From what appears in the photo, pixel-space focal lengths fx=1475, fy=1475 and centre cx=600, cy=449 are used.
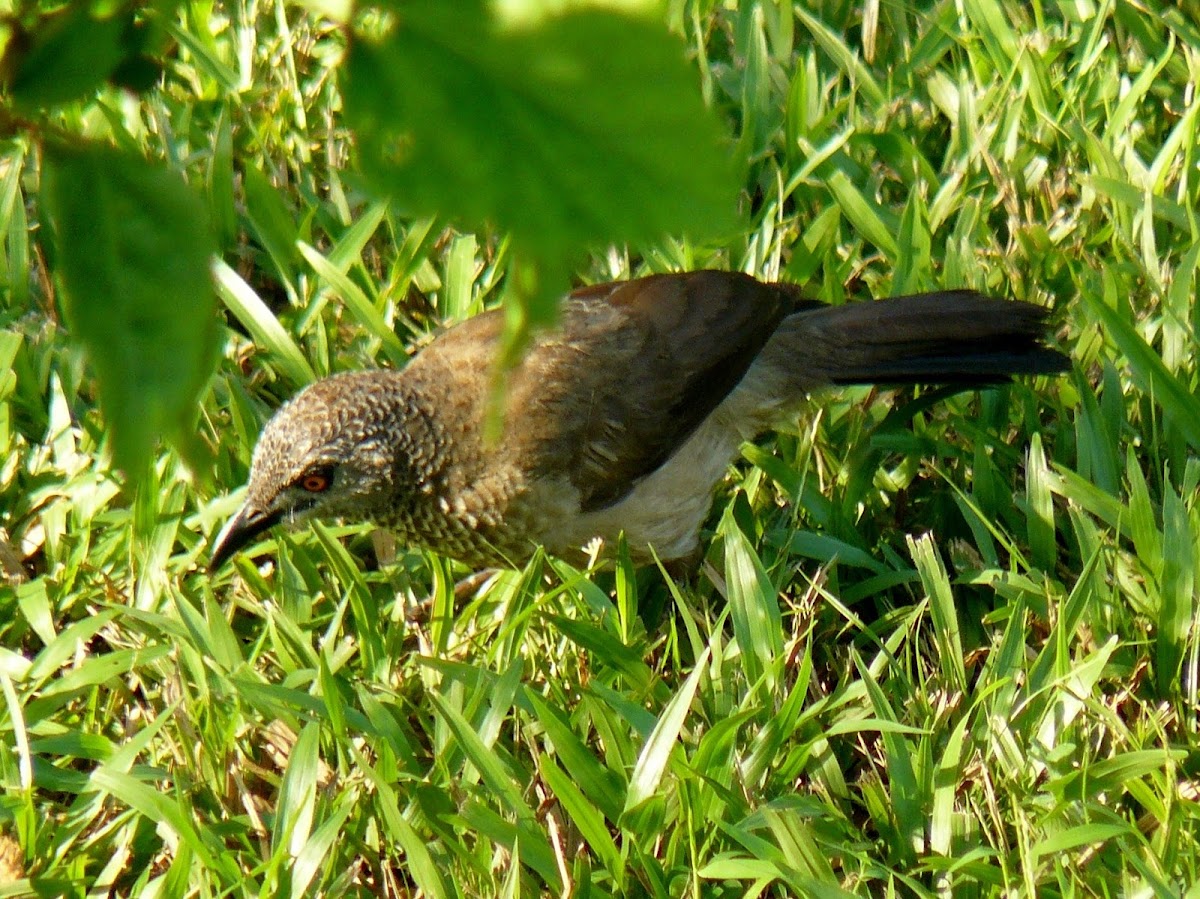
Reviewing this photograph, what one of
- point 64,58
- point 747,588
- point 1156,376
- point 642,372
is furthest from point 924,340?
point 64,58

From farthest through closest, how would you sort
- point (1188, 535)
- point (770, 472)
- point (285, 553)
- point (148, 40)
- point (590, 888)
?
point (770, 472)
point (285, 553)
point (1188, 535)
point (590, 888)
point (148, 40)

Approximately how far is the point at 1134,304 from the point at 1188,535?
1569mm

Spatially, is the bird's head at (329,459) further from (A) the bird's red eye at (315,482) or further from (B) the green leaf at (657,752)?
(B) the green leaf at (657,752)

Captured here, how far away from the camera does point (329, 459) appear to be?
466cm

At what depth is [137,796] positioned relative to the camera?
11.8ft

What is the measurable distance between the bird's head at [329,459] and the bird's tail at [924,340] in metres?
1.43

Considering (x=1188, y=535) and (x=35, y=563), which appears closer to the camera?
(x=1188, y=535)

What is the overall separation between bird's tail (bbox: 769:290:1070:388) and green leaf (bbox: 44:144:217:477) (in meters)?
4.29

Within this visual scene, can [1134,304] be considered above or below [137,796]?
above

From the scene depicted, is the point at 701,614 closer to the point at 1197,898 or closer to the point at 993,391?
the point at 993,391

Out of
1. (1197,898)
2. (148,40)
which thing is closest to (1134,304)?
(1197,898)

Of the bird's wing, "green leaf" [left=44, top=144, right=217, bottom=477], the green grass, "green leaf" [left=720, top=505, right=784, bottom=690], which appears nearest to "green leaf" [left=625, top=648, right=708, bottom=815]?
the green grass

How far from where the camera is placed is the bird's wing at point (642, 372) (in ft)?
16.2

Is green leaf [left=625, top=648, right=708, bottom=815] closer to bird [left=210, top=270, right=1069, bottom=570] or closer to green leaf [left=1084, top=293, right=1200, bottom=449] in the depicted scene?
bird [left=210, top=270, right=1069, bottom=570]
